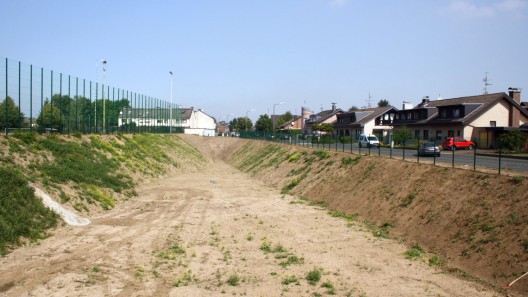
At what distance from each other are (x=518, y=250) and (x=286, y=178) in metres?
26.4

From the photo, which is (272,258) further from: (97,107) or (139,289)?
(97,107)

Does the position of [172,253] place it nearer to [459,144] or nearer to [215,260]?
[215,260]

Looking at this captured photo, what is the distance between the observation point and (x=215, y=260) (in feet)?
50.1

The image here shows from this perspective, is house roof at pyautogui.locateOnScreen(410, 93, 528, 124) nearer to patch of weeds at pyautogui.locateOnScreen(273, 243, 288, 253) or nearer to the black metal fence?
the black metal fence

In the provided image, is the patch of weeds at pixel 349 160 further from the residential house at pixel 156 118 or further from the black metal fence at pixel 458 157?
the residential house at pixel 156 118

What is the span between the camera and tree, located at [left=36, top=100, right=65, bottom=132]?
3312 centimetres

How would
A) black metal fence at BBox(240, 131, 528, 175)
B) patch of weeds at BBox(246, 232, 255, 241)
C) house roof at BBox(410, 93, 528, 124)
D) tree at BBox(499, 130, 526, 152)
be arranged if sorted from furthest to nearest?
house roof at BBox(410, 93, 528, 124), tree at BBox(499, 130, 526, 152), black metal fence at BBox(240, 131, 528, 175), patch of weeds at BBox(246, 232, 255, 241)

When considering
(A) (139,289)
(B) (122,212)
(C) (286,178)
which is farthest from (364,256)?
(C) (286,178)

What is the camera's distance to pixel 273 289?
1238cm

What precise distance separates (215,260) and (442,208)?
989cm

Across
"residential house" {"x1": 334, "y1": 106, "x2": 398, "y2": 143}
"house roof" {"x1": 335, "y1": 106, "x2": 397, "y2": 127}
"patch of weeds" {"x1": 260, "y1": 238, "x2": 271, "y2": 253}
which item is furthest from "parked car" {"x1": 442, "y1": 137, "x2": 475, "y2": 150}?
"patch of weeds" {"x1": 260, "y1": 238, "x2": 271, "y2": 253}

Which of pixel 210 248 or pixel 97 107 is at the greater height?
pixel 97 107

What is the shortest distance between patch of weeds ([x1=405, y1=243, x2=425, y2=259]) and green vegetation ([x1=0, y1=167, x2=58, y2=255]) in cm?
1381

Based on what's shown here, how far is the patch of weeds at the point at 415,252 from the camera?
15844 mm
